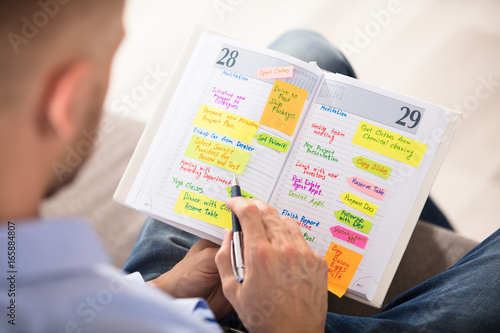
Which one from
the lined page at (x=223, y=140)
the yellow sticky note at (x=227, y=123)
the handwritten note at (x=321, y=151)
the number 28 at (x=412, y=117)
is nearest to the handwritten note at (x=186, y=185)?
the lined page at (x=223, y=140)

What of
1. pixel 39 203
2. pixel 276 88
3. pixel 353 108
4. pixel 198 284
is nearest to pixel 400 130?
pixel 353 108

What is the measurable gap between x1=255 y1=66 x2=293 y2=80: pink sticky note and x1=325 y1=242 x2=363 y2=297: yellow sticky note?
314 mm

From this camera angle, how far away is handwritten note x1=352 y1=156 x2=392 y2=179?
0.77m

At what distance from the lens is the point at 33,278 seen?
1.51 feet

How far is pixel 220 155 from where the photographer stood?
30.6 inches

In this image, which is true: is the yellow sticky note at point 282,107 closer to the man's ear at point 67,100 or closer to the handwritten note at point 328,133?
the handwritten note at point 328,133

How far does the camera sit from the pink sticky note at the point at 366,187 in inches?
30.3

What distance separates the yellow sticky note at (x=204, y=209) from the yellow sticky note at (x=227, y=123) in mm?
120

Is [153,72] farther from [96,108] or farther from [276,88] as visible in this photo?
[96,108]

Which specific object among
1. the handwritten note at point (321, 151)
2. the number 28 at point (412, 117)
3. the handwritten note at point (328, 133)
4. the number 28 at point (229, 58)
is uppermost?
the number 28 at point (412, 117)

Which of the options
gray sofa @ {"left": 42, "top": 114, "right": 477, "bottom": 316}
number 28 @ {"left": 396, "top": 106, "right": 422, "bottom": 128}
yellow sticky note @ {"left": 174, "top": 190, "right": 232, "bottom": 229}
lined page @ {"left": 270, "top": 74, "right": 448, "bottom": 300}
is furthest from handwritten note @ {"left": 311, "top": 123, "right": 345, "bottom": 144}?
gray sofa @ {"left": 42, "top": 114, "right": 477, "bottom": 316}

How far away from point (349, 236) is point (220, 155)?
26 cm

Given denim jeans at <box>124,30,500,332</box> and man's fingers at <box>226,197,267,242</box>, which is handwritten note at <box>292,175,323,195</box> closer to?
man's fingers at <box>226,197,267,242</box>

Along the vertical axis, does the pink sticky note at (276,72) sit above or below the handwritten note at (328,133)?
above
